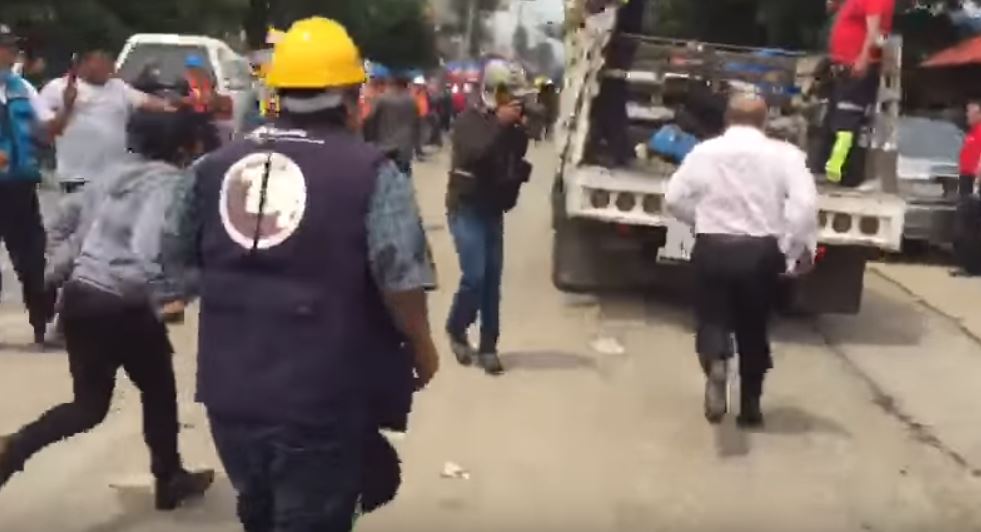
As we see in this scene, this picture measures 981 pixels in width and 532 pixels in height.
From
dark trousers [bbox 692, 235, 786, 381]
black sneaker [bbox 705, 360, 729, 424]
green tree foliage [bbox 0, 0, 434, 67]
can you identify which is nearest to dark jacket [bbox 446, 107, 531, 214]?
dark trousers [bbox 692, 235, 786, 381]

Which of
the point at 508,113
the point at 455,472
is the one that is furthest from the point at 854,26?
the point at 455,472

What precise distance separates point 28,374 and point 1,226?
3.33 feet

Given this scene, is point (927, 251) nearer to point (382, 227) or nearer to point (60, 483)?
point (60, 483)

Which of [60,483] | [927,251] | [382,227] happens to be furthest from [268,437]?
[927,251]

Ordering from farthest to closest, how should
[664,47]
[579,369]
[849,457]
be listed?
[664,47], [579,369], [849,457]

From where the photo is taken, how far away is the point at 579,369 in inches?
360

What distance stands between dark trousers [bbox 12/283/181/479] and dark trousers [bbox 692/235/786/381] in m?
2.71

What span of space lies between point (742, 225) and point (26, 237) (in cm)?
429

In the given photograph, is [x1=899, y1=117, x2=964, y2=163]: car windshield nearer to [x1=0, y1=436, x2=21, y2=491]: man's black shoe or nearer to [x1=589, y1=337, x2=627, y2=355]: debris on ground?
[x1=589, y1=337, x2=627, y2=355]: debris on ground

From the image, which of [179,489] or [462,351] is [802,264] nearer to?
[462,351]

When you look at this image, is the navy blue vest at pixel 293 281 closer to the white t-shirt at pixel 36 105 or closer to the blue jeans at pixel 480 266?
the blue jeans at pixel 480 266

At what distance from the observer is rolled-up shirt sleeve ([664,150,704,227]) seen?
7.48 m

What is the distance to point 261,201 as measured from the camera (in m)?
3.82

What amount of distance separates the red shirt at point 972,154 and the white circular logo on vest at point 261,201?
450 inches
